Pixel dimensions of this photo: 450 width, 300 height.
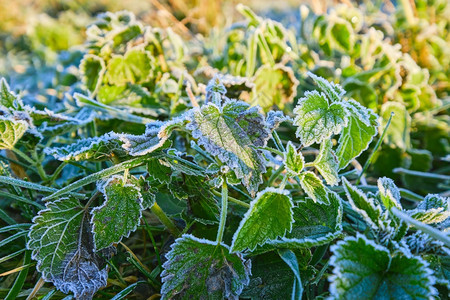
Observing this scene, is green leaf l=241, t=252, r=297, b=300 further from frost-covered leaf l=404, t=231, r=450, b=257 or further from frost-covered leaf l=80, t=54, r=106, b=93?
frost-covered leaf l=80, t=54, r=106, b=93

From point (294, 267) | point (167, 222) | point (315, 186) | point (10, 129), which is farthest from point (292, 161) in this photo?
point (10, 129)

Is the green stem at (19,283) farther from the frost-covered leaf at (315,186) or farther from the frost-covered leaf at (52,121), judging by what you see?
the frost-covered leaf at (315,186)

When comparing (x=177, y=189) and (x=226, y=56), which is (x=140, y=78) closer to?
(x=226, y=56)

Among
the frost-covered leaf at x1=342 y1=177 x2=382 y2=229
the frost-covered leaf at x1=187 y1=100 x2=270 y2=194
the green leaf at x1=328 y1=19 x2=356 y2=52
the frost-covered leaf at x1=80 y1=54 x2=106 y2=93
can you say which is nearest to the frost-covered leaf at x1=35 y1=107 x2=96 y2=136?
the frost-covered leaf at x1=80 y1=54 x2=106 y2=93

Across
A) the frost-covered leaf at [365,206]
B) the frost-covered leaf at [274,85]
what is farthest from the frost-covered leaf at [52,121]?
the frost-covered leaf at [365,206]

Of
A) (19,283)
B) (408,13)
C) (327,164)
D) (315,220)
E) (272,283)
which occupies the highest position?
(408,13)

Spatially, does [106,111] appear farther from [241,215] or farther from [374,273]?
[374,273]
